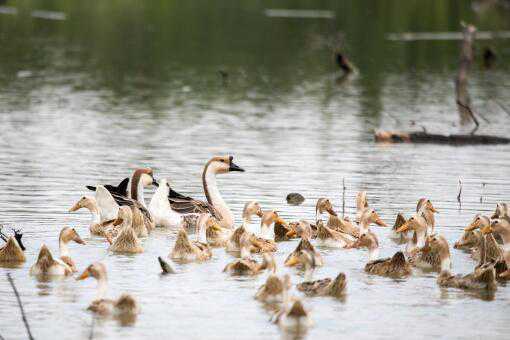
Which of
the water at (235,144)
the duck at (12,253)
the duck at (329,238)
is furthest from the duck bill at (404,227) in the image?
the duck at (12,253)

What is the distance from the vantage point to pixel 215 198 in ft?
58.9

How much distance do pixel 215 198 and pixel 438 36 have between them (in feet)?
138

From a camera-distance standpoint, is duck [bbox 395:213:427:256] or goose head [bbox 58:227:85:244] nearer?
goose head [bbox 58:227:85:244]

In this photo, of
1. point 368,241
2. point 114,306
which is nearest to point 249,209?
point 368,241

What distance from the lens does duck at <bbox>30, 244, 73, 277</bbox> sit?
13.8m

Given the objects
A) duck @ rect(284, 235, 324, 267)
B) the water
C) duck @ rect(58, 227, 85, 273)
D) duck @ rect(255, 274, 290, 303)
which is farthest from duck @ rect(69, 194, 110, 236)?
duck @ rect(255, 274, 290, 303)

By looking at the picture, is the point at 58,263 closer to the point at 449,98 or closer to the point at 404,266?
the point at 404,266

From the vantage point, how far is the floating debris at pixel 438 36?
188ft

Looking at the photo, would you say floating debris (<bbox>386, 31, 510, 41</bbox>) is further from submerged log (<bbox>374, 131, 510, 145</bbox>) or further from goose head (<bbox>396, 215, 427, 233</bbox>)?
goose head (<bbox>396, 215, 427, 233</bbox>)

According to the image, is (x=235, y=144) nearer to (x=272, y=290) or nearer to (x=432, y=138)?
(x=432, y=138)

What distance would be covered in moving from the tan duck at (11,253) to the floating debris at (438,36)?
43.5m

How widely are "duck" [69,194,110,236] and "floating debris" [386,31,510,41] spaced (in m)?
41.0

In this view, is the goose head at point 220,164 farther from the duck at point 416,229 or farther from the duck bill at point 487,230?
the duck bill at point 487,230

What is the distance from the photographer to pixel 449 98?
37281 mm
